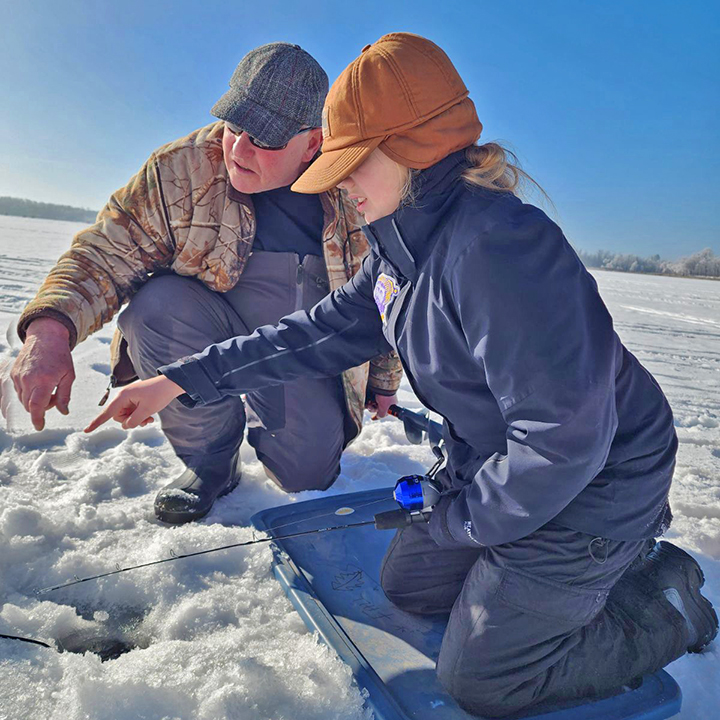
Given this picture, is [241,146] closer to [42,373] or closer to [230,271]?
[230,271]

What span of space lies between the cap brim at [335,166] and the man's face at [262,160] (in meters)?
0.68

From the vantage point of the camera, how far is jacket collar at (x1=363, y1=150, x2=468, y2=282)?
1.15 metres

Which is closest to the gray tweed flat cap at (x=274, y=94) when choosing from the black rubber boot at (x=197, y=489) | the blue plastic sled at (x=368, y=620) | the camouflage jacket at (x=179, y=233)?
the camouflage jacket at (x=179, y=233)

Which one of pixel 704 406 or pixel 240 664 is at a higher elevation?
pixel 704 406

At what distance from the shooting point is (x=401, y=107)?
1099 mm

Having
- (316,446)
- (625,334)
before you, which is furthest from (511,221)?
(625,334)

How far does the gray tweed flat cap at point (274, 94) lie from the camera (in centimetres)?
175

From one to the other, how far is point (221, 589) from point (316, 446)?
69 centimetres

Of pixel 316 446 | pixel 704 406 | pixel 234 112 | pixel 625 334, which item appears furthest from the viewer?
pixel 625 334

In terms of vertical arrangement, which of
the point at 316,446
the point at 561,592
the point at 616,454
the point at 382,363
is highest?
the point at 616,454

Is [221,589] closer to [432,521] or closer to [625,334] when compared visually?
[432,521]

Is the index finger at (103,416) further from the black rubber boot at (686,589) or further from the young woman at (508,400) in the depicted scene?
the black rubber boot at (686,589)

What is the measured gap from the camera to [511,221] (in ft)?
3.38

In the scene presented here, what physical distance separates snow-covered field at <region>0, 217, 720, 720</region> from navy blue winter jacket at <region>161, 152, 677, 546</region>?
0.45m
